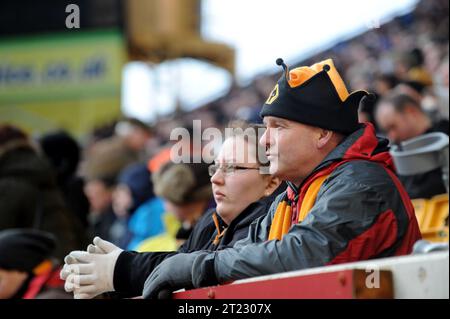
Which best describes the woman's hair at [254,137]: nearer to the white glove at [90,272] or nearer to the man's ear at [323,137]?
the man's ear at [323,137]

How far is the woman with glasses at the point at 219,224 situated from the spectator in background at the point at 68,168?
3.41 meters

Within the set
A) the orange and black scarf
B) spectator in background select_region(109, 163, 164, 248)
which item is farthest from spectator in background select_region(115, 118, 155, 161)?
the orange and black scarf

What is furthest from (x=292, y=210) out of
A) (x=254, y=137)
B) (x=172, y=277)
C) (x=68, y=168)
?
(x=68, y=168)

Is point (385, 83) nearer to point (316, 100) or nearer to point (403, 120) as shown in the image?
point (403, 120)

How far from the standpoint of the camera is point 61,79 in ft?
71.4

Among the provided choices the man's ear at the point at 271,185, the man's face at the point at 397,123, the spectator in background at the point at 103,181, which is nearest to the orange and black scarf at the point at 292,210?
the man's ear at the point at 271,185

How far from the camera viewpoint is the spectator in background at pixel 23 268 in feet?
20.5

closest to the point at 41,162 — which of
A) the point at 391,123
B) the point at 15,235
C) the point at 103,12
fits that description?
the point at 15,235

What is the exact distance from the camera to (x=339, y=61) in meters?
14.7

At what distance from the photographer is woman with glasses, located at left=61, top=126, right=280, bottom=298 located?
149 inches

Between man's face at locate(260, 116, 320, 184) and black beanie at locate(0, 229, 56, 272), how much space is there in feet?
9.51

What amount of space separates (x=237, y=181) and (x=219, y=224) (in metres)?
0.20

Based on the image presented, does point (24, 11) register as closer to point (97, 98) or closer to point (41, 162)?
point (97, 98)

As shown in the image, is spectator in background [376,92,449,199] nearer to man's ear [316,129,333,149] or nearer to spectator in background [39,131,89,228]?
spectator in background [39,131,89,228]
